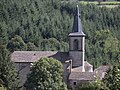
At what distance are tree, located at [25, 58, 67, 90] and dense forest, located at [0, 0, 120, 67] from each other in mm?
35286

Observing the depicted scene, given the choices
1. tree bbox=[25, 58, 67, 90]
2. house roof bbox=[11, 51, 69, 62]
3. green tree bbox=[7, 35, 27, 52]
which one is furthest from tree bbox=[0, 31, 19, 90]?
green tree bbox=[7, 35, 27, 52]

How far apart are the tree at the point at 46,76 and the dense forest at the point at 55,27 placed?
35.3 meters

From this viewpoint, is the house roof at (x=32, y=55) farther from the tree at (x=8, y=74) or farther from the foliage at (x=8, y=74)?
the foliage at (x=8, y=74)

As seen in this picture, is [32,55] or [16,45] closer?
[32,55]

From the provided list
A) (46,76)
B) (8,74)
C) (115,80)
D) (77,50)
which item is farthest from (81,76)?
(115,80)

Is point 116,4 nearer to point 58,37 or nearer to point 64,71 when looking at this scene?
point 58,37

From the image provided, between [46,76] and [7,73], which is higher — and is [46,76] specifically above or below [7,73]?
above

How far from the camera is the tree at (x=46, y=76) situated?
62125 mm

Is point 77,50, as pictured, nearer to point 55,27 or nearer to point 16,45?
point 16,45

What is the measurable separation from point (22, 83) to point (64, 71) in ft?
17.9

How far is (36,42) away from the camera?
380 feet

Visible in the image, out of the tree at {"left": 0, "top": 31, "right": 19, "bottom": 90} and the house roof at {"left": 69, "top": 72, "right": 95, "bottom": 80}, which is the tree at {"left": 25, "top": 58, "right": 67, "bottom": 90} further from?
the house roof at {"left": 69, "top": 72, "right": 95, "bottom": 80}

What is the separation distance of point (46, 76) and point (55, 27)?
64.3 metres

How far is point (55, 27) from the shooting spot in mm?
127125
